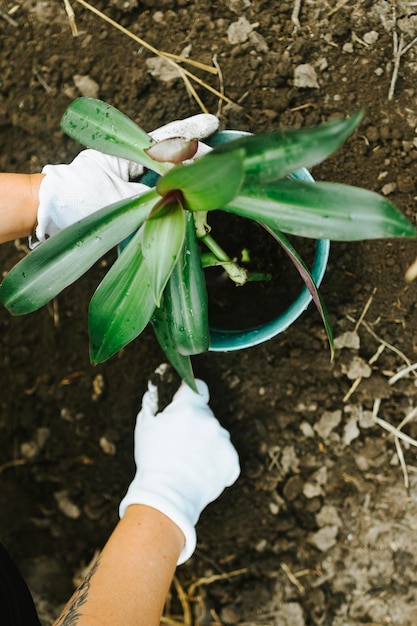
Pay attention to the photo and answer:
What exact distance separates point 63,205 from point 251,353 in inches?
21.5

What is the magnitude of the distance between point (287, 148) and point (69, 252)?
38cm

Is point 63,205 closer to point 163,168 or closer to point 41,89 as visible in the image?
point 163,168

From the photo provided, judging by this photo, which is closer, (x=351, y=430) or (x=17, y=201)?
(x=17, y=201)

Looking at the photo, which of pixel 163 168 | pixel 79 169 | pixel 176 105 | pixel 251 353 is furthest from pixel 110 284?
pixel 176 105

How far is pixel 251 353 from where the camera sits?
4.49 ft

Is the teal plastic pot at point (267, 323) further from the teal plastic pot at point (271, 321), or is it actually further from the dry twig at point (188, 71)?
the dry twig at point (188, 71)

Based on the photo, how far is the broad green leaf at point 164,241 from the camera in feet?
2.59

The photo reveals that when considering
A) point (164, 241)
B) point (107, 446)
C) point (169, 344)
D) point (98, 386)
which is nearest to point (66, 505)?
point (107, 446)

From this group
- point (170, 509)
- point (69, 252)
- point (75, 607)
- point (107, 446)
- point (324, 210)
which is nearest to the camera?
point (324, 210)

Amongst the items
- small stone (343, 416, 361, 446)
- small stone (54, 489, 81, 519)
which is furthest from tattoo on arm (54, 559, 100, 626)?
small stone (343, 416, 361, 446)

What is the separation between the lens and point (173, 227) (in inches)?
31.4

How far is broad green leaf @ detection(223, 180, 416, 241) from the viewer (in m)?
0.73

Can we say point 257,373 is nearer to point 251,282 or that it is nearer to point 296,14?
point 251,282

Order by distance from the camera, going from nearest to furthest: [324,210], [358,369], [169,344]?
[324,210]
[169,344]
[358,369]
